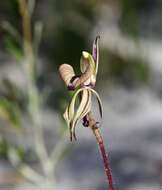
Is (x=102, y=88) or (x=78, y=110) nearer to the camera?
(x=78, y=110)

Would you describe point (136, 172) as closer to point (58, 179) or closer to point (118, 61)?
point (58, 179)

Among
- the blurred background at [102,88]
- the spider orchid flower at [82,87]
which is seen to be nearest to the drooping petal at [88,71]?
the spider orchid flower at [82,87]

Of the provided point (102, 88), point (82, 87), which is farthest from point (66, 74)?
point (102, 88)

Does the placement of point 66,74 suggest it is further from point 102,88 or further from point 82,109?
point 102,88

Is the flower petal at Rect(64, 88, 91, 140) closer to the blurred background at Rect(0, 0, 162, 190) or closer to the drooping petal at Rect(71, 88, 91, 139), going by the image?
the drooping petal at Rect(71, 88, 91, 139)

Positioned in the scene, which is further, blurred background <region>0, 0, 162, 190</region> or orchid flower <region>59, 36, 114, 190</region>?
blurred background <region>0, 0, 162, 190</region>

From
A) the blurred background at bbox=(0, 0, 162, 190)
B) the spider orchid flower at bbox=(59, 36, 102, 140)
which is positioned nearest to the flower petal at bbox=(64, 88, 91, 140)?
the spider orchid flower at bbox=(59, 36, 102, 140)
